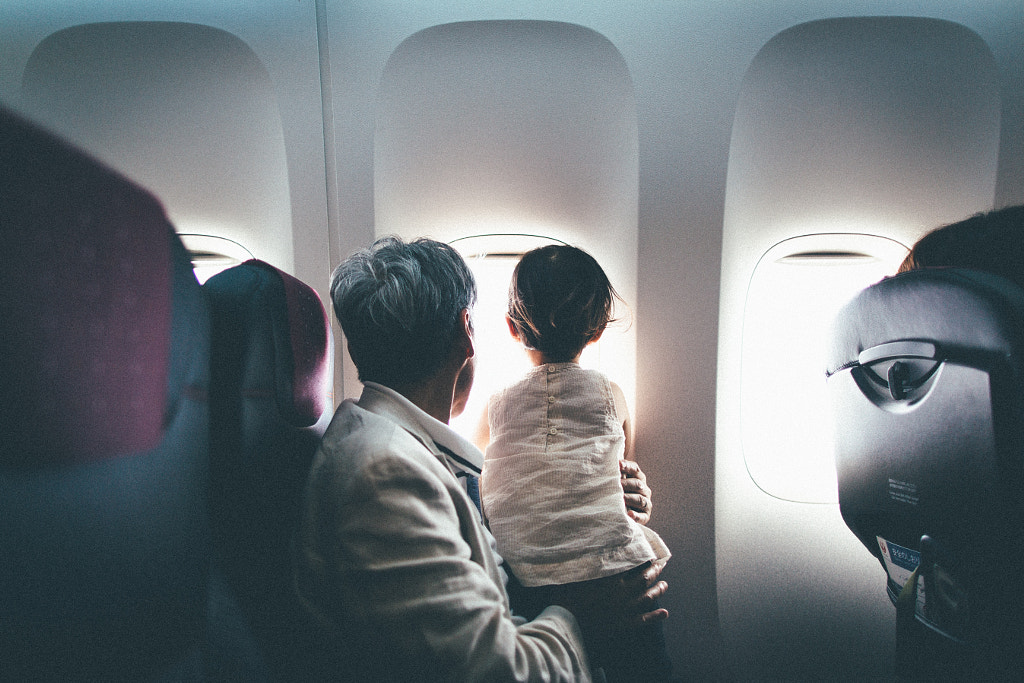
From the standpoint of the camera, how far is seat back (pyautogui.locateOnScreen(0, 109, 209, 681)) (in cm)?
40

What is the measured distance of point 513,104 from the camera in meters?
1.65

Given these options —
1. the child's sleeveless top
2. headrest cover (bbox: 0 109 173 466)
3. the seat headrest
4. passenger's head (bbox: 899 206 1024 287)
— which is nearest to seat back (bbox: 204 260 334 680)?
the seat headrest

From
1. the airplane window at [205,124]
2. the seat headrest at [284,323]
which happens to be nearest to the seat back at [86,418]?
the seat headrest at [284,323]

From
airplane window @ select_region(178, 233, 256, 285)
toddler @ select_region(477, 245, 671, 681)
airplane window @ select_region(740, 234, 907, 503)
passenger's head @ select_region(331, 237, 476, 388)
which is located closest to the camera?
passenger's head @ select_region(331, 237, 476, 388)

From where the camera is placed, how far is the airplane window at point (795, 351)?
1.72m

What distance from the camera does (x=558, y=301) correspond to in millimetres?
1338

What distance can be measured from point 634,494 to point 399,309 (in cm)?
96

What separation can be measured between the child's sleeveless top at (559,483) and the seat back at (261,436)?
0.55m

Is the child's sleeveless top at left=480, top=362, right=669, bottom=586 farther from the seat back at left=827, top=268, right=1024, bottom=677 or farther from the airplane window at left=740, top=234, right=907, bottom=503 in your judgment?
the airplane window at left=740, top=234, right=907, bottom=503

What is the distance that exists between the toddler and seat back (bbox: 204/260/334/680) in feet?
1.81

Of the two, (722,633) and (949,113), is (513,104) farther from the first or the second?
(722,633)

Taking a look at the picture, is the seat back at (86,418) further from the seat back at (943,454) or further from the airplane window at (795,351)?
the airplane window at (795,351)

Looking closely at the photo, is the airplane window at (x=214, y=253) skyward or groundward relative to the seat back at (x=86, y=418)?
skyward

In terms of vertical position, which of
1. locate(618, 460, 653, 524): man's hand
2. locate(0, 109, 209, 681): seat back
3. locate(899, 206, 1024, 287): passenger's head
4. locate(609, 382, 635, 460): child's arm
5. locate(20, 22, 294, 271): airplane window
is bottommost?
locate(618, 460, 653, 524): man's hand
